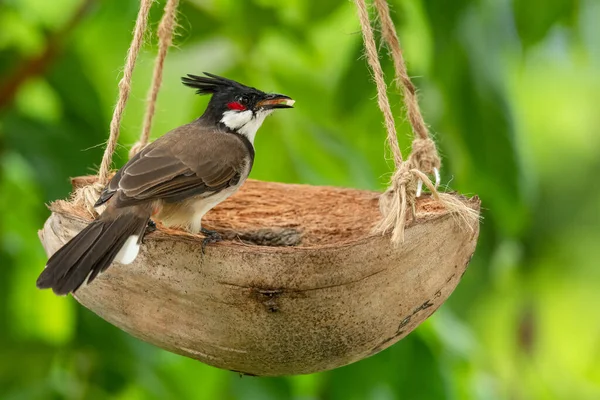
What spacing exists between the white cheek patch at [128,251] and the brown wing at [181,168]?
0.69ft

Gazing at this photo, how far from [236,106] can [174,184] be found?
496 millimetres

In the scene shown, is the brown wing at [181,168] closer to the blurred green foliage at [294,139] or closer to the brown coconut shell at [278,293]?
the brown coconut shell at [278,293]

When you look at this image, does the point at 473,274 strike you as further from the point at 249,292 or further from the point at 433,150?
the point at 249,292

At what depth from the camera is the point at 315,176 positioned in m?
3.12

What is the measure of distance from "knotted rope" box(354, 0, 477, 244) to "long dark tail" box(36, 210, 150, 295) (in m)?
0.53

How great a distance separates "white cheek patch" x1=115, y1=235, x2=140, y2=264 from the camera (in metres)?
1.64

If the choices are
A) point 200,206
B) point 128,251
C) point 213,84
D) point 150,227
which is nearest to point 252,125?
point 213,84

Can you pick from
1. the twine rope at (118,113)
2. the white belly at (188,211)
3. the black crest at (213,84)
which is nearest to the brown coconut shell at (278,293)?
the twine rope at (118,113)

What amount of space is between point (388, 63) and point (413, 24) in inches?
19.3

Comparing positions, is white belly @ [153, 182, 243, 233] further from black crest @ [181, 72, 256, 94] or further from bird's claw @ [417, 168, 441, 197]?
bird's claw @ [417, 168, 441, 197]

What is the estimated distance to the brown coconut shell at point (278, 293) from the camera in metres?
1.60

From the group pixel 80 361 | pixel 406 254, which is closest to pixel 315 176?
pixel 80 361

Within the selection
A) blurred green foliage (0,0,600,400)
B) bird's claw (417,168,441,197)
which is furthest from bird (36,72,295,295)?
bird's claw (417,168,441,197)

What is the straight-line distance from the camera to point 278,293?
160cm
